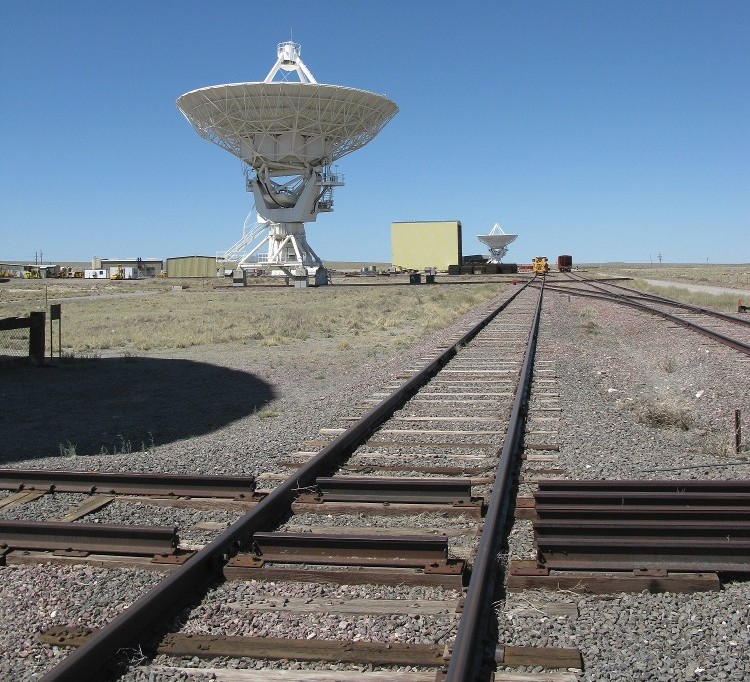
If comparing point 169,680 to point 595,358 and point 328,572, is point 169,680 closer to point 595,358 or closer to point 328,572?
point 328,572

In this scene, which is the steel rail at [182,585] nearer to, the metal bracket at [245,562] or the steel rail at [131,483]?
the metal bracket at [245,562]

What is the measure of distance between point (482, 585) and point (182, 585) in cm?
128

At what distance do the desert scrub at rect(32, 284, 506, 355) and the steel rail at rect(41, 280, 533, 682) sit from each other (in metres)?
11.4

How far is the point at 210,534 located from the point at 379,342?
1360 cm

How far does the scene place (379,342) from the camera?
18.2 metres

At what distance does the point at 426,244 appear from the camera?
242 feet

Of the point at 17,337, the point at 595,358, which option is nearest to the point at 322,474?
the point at 595,358

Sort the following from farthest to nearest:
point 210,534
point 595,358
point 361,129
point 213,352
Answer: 1. point 361,129
2. point 213,352
3. point 595,358
4. point 210,534

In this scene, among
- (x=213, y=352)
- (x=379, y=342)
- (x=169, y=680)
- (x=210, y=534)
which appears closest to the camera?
(x=169, y=680)

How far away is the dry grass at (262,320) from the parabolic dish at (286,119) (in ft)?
40.2

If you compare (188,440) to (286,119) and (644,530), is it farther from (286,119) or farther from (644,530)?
(286,119)

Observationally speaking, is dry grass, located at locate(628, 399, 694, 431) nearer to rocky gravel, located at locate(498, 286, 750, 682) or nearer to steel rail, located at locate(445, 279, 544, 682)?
rocky gravel, located at locate(498, 286, 750, 682)

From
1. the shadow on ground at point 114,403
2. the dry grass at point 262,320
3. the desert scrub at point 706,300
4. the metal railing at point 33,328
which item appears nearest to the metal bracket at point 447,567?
the shadow on ground at point 114,403

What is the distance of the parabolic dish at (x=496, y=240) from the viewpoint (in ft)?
319
